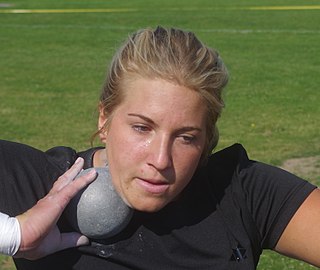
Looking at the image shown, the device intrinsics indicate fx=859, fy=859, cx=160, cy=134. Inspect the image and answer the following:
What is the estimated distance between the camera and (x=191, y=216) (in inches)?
118

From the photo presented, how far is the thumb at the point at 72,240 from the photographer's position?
9.31 ft

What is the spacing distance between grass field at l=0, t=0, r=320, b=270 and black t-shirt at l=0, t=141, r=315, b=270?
2.14ft

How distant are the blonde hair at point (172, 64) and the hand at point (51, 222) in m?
0.26

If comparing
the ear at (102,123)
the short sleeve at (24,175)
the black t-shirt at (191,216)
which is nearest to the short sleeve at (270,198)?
the black t-shirt at (191,216)

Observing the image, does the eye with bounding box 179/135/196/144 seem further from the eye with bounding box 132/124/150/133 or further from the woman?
the eye with bounding box 132/124/150/133

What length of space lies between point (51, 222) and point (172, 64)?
627 millimetres

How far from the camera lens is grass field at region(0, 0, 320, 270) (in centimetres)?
1019

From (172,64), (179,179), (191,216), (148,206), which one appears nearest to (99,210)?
(148,206)

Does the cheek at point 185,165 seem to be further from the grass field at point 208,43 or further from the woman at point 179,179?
the grass field at point 208,43

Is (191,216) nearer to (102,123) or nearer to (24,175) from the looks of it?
(102,123)

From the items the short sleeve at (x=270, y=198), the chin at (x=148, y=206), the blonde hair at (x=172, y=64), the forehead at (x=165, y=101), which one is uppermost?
the blonde hair at (x=172, y=64)

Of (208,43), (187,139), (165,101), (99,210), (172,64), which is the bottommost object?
(208,43)

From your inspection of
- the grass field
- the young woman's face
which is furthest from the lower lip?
the grass field

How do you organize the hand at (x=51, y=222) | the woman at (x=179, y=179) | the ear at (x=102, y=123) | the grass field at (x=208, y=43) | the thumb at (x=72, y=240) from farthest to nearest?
the grass field at (x=208, y=43) < the ear at (x=102, y=123) < the thumb at (x=72, y=240) < the woman at (x=179, y=179) < the hand at (x=51, y=222)
